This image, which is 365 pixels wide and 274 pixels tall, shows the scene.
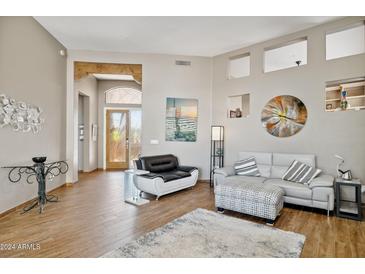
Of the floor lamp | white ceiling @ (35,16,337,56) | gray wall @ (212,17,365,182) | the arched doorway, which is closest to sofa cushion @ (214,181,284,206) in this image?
gray wall @ (212,17,365,182)

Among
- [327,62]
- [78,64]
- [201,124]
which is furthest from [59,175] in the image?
[327,62]

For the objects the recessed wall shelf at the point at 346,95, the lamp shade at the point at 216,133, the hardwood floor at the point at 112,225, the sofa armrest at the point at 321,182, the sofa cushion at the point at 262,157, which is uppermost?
the recessed wall shelf at the point at 346,95

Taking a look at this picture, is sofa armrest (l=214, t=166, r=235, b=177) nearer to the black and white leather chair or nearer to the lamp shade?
the black and white leather chair

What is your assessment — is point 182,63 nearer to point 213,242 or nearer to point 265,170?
point 265,170

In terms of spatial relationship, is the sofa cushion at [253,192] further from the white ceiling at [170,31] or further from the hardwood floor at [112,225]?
the white ceiling at [170,31]

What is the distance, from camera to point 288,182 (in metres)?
3.67

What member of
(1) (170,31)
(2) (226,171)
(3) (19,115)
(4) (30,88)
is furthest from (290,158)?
(4) (30,88)

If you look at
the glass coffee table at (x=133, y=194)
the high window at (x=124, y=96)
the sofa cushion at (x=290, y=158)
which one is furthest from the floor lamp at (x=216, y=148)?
the high window at (x=124, y=96)

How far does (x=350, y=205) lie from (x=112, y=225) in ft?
12.8

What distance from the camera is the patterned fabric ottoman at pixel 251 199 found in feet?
9.57

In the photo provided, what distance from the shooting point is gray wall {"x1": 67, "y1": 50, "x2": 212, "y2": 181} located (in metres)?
5.46

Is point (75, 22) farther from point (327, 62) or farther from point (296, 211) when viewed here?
point (296, 211)

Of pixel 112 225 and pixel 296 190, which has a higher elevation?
pixel 296 190

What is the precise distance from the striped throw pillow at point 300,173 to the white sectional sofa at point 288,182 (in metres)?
0.10
